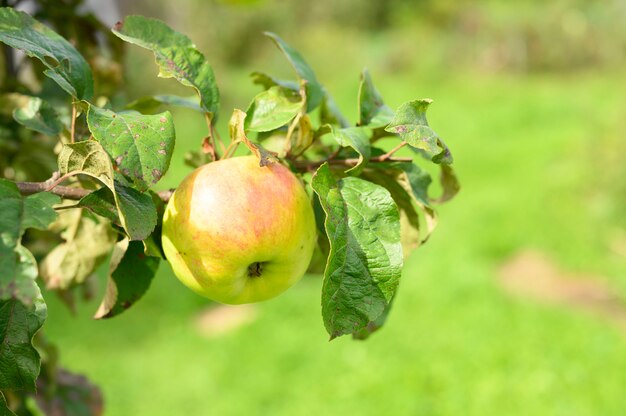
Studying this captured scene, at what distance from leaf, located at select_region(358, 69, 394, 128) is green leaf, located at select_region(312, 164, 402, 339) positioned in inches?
4.3

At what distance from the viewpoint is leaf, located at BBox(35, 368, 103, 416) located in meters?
0.89

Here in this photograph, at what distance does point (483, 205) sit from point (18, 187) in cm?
352

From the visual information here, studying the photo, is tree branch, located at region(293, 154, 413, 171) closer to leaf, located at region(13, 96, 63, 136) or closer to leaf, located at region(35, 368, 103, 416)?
leaf, located at region(13, 96, 63, 136)

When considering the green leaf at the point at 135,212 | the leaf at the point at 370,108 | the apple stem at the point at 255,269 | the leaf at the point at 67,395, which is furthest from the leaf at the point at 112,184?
the leaf at the point at 67,395

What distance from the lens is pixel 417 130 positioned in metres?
0.47

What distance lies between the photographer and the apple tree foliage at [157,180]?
44 cm

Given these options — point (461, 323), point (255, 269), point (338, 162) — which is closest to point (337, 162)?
point (338, 162)

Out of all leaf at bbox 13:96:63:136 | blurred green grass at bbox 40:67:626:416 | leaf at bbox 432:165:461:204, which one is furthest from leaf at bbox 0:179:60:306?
blurred green grass at bbox 40:67:626:416

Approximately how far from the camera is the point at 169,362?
8.63 feet

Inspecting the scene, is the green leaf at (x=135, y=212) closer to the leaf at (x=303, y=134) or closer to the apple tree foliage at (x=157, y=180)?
the apple tree foliage at (x=157, y=180)

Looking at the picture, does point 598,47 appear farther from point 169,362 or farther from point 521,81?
point 169,362

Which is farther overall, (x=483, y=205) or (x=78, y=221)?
(x=483, y=205)

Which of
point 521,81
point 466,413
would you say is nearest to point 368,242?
point 466,413

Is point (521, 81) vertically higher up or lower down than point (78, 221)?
lower down
